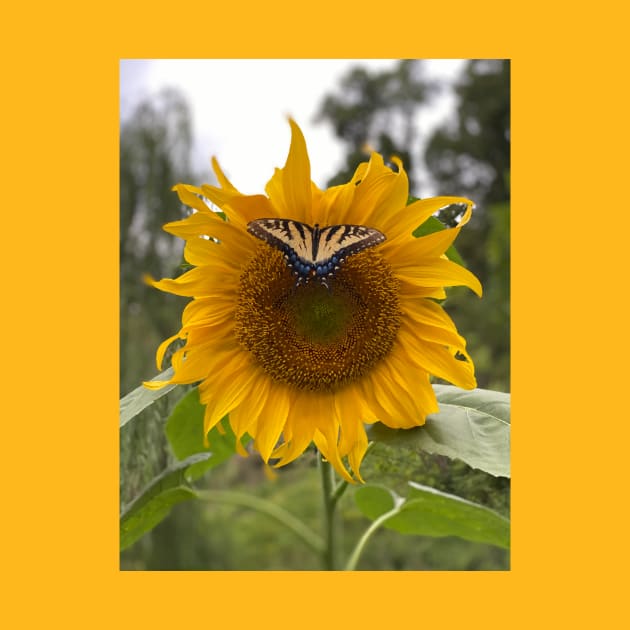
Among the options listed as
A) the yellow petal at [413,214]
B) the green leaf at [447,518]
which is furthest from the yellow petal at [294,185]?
the green leaf at [447,518]

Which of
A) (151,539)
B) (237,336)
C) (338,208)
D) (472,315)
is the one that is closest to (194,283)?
(237,336)

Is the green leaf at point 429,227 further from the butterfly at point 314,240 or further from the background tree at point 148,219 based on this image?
the background tree at point 148,219

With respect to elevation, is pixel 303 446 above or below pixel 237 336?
below

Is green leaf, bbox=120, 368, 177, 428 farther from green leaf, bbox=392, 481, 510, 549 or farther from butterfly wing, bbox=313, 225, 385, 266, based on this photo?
green leaf, bbox=392, 481, 510, 549

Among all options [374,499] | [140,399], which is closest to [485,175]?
[374,499]

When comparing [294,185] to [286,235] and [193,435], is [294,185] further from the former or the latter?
[193,435]

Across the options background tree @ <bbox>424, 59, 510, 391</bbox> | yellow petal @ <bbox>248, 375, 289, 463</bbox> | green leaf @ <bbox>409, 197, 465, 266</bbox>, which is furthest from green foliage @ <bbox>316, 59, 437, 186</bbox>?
yellow petal @ <bbox>248, 375, 289, 463</bbox>
